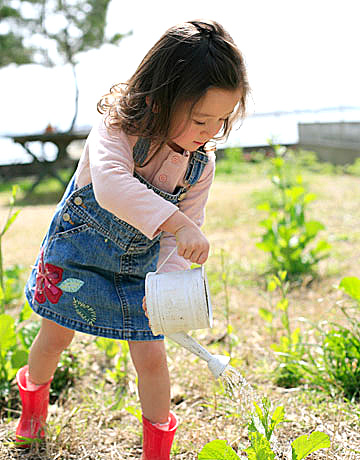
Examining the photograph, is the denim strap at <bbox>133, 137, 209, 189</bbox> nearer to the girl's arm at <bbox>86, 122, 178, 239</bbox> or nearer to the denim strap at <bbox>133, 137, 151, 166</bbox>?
the denim strap at <bbox>133, 137, 151, 166</bbox>

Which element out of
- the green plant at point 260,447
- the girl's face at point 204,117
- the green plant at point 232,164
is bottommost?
the green plant at point 232,164

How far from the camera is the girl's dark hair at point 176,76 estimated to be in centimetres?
121

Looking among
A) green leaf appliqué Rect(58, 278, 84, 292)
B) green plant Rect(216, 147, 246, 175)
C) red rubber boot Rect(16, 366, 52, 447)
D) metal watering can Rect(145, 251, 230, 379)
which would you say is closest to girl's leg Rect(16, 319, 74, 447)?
red rubber boot Rect(16, 366, 52, 447)

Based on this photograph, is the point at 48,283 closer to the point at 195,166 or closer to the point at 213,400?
the point at 195,166

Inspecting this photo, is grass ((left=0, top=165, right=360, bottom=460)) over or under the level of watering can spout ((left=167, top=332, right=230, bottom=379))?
under

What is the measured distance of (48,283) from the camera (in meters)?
1.40

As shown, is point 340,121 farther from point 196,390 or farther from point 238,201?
point 196,390

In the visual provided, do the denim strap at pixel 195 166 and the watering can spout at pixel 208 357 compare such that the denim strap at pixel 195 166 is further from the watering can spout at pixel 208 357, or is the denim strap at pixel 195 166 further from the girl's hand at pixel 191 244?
the watering can spout at pixel 208 357

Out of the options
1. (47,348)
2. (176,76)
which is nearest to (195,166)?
(176,76)

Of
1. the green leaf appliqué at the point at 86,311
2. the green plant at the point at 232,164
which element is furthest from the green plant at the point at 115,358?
the green plant at the point at 232,164

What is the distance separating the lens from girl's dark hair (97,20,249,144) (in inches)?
47.8

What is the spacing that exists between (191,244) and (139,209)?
0.45ft

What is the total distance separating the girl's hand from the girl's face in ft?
0.83

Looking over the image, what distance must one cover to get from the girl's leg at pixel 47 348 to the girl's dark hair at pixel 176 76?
1.82ft
